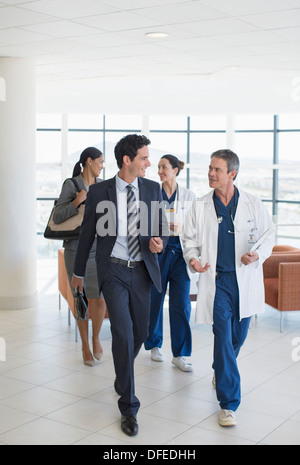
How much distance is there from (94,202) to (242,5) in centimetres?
196

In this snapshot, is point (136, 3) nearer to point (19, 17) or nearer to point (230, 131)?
point (19, 17)

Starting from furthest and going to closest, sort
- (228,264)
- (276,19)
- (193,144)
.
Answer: (193,144) < (276,19) < (228,264)

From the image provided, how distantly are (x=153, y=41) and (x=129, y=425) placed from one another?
3.86 metres

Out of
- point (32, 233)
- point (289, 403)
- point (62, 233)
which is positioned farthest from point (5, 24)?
point (289, 403)

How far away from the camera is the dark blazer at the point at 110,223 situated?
405 centimetres

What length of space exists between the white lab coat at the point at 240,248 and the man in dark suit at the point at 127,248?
0.29 metres

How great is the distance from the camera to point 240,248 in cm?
421

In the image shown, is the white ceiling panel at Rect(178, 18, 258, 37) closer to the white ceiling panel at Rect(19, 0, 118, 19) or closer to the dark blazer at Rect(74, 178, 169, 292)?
the white ceiling panel at Rect(19, 0, 118, 19)

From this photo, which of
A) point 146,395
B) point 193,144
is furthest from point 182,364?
point 193,144

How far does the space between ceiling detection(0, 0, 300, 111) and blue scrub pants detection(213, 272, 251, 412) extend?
2099 mm

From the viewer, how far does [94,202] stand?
409 centimetres

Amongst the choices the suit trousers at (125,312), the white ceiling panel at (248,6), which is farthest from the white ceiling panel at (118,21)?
the suit trousers at (125,312)

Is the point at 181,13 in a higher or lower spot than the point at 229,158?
higher

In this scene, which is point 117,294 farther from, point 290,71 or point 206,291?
point 290,71
